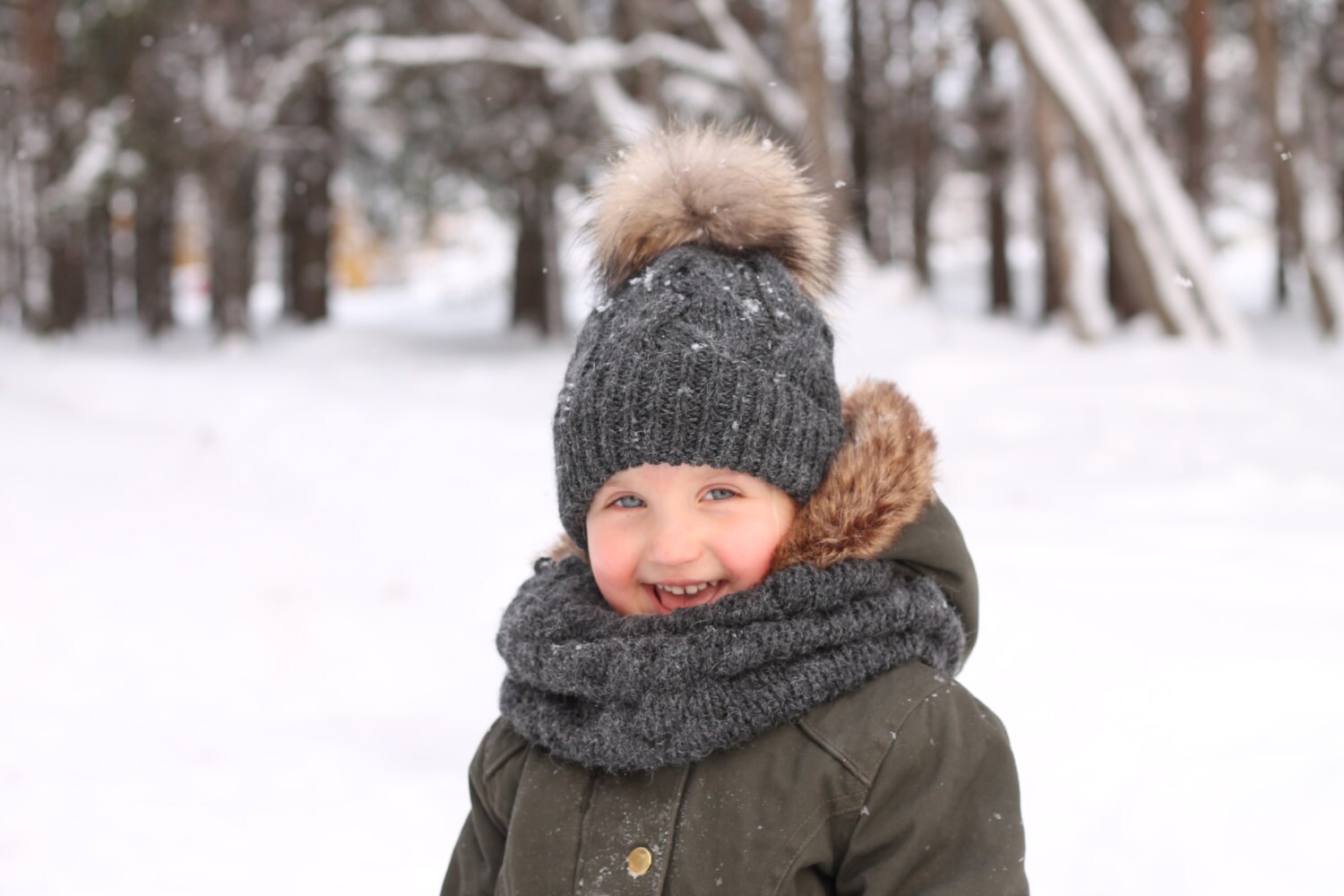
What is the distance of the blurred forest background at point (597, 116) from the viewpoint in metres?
10.2

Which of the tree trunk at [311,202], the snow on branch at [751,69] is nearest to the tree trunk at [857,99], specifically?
the snow on branch at [751,69]

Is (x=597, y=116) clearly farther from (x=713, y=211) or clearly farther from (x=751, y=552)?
(x=751, y=552)

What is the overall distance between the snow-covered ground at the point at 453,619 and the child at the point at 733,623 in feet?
1.69

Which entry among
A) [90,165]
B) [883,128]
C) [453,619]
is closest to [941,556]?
[453,619]

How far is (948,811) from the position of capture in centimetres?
159

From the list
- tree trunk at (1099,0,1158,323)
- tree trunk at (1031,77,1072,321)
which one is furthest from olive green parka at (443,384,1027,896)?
tree trunk at (1099,0,1158,323)

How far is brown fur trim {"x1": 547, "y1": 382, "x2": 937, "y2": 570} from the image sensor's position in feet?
5.74

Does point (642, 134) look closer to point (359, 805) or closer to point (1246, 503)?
point (359, 805)

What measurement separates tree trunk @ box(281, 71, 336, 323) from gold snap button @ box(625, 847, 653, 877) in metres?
19.1

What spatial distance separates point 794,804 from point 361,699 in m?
2.88

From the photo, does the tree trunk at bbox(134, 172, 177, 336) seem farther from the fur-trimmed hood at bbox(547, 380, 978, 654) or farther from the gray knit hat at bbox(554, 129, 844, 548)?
the fur-trimmed hood at bbox(547, 380, 978, 654)

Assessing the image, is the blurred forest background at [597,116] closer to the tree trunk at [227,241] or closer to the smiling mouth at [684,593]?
the tree trunk at [227,241]

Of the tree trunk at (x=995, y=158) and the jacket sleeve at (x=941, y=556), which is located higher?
the tree trunk at (x=995, y=158)

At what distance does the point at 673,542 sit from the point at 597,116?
12118mm
